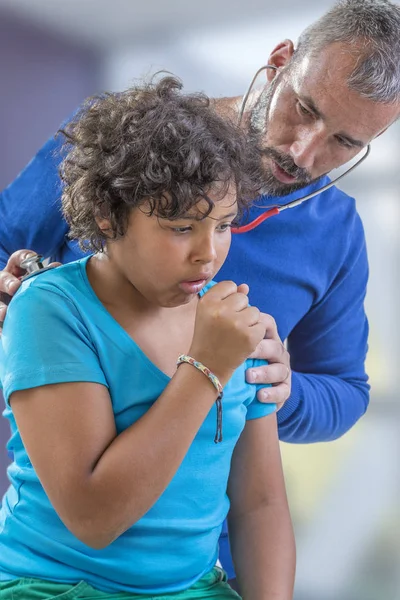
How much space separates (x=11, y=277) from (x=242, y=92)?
150cm

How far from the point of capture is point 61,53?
101 inches

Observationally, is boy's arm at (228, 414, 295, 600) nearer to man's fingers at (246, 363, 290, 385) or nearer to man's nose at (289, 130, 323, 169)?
man's fingers at (246, 363, 290, 385)

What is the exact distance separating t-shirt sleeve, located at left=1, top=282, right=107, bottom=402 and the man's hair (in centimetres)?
58

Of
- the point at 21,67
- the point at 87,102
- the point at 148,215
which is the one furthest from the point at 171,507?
the point at 21,67

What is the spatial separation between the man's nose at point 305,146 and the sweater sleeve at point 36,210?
37cm

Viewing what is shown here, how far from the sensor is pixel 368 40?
119 centimetres

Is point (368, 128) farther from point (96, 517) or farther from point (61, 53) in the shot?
point (61, 53)

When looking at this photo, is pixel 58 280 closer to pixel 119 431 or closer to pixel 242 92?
pixel 119 431

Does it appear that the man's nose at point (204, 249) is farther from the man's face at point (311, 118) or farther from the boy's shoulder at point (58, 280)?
the man's face at point (311, 118)

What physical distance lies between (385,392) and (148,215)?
1630mm

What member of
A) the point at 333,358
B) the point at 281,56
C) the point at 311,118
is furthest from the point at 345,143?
the point at 333,358

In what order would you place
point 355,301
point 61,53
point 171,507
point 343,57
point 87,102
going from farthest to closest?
point 61,53, point 355,301, point 343,57, point 87,102, point 171,507

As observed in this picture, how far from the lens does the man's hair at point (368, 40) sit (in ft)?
3.84

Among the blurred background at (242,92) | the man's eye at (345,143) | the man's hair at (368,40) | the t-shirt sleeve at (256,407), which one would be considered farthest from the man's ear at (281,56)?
the blurred background at (242,92)
